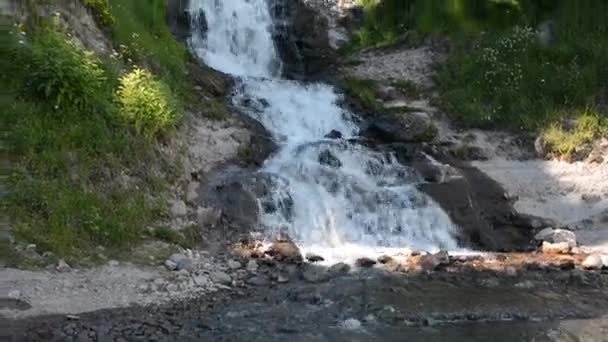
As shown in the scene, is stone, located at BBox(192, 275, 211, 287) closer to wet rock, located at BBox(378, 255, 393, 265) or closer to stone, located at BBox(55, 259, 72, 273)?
stone, located at BBox(55, 259, 72, 273)

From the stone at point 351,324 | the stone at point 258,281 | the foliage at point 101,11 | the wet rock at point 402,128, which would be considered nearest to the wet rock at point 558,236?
the wet rock at point 402,128

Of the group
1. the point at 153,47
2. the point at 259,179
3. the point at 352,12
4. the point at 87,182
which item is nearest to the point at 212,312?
the point at 87,182

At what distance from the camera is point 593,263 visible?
13.6 meters

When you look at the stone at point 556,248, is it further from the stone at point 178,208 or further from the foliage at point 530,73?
the stone at point 178,208

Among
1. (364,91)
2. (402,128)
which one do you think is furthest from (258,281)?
(364,91)

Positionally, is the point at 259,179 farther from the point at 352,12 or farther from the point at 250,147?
the point at 352,12

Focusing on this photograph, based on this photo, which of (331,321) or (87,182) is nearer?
(331,321)

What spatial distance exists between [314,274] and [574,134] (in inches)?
379

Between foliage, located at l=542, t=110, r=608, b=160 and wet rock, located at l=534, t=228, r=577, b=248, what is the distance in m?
3.92

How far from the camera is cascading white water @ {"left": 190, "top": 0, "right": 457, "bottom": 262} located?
15023 mm

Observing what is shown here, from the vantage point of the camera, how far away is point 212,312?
10.8 metres

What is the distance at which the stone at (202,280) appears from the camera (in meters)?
11.7

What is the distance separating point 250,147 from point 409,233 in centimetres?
429

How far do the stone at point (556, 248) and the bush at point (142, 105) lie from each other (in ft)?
25.5
